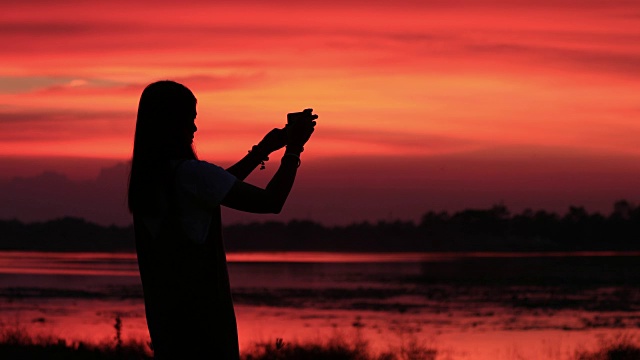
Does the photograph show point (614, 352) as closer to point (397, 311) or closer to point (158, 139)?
point (397, 311)

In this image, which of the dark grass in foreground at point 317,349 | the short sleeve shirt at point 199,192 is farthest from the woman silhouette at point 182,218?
the dark grass in foreground at point 317,349

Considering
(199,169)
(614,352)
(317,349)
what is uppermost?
(199,169)

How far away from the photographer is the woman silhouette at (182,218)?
3572 millimetres

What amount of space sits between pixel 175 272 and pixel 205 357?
262 mm

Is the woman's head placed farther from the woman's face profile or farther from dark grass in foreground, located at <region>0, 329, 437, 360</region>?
dark grass in foreground, located at <region>0, 329, 437, 360</region>

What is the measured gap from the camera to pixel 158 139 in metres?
3.68

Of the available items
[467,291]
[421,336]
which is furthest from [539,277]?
[421,336]

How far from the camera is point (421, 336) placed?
21.1 metres

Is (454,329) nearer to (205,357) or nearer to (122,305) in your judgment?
(122,305)

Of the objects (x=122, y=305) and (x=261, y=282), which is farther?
(x=261, y=282)

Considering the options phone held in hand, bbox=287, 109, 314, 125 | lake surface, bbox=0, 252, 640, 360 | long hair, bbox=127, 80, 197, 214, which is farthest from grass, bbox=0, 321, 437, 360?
long hair, bbox=127, 80, 197, 214

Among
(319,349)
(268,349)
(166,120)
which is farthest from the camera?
(319,349)

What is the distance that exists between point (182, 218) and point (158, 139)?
0.85ft

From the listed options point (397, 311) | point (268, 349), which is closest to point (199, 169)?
point (268, 349)
